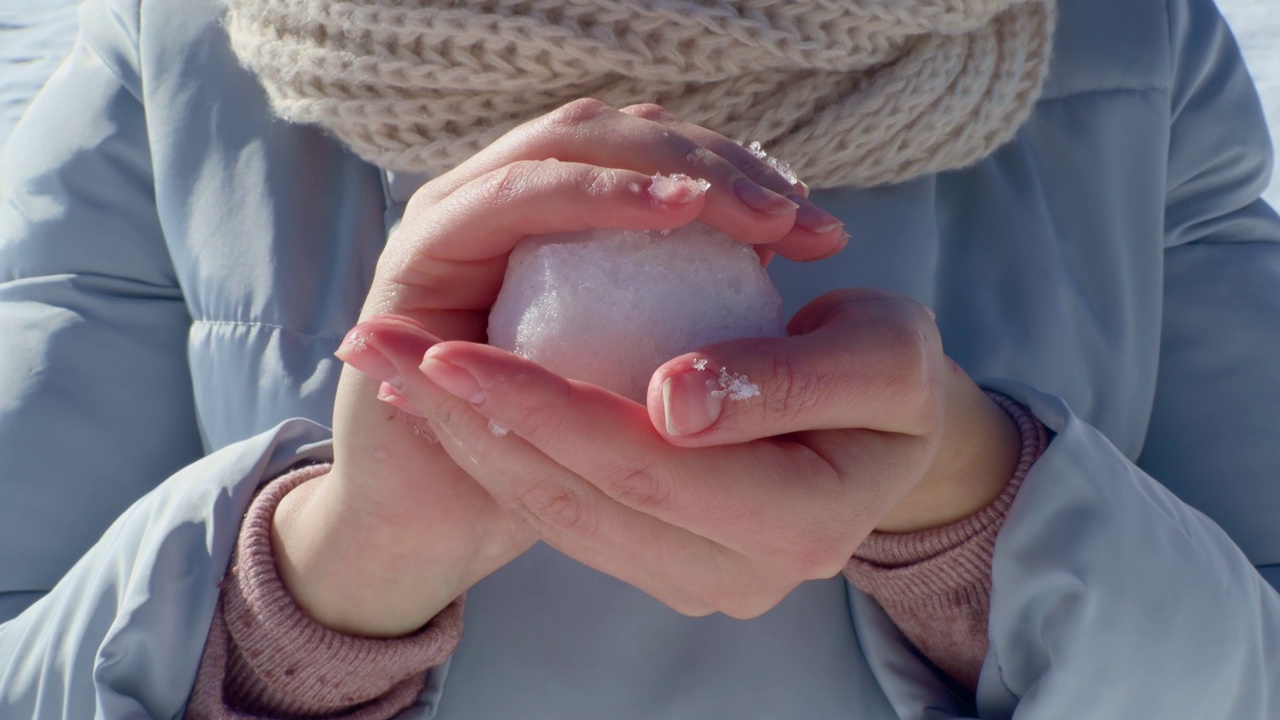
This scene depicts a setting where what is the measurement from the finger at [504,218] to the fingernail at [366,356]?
0.08m

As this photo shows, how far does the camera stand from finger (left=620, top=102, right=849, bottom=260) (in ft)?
2.03

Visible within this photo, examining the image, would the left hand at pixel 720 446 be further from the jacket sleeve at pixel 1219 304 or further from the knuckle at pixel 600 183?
the jacket sleeve at pixel 1219 304

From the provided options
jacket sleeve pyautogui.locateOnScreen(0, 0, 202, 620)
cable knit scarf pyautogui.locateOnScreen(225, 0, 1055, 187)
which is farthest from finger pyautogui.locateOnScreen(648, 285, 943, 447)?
jacket sleeve pyautogui.locateOnScreen(0, 0, 202, 620)

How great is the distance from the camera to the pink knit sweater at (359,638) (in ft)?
2.47

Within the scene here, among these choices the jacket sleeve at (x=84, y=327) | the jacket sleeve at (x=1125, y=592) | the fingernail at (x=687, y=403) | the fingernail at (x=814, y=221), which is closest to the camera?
the fingernail at (x=687, y=403)

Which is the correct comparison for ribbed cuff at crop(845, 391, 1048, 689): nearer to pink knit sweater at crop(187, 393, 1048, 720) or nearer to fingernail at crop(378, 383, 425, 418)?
pink knit sweater at crop(187, 393, 1048, 720)

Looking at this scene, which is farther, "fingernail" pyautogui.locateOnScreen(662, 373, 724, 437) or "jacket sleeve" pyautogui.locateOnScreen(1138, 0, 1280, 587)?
"jacket sleeve" pyautogui.locateOnScreen(1138, 0, 1280, 587)

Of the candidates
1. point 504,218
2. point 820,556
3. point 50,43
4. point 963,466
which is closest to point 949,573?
point 963,466

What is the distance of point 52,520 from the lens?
3.09ft

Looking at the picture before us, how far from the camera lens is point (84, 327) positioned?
967 millimetres

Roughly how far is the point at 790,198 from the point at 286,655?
1.55ft

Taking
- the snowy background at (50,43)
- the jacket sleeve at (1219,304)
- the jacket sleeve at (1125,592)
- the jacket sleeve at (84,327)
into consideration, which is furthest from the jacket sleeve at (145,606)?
the snowy background at (50,43)

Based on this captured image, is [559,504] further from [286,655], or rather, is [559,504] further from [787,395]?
[286,655]

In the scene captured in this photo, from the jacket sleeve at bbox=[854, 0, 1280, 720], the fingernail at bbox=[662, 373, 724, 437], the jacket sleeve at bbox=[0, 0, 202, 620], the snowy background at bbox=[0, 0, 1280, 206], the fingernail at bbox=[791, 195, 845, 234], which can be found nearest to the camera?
the fingernail at bbox=[662, 373, 724, 437]
